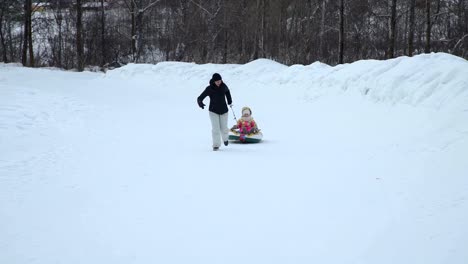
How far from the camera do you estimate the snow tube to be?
11114 millimetres

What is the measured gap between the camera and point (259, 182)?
6.67m

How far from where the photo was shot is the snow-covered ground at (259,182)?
421 cm

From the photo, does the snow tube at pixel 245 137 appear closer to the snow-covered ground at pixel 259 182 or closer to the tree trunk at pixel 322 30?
the snow-covered ground at pixel 259 182

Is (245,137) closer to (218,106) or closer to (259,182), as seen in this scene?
(218,106)

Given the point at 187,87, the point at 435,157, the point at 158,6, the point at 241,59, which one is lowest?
the point at 435,157

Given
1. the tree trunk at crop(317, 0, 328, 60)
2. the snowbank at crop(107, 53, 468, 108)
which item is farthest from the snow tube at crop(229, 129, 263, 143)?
the tree trunk at crop(317, 0, 328, 60)

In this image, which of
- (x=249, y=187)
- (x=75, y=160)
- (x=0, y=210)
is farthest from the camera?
(x=75, y=160)

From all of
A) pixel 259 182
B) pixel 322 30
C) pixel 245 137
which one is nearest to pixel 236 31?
pixel 322 30

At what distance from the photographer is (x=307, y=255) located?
4117 mm

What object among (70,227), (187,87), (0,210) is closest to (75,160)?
(0,210)

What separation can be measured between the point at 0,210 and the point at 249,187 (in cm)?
326

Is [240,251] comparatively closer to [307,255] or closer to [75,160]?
[307,255]

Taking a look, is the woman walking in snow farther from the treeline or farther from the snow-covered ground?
the treeline

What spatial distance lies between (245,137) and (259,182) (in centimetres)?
452
